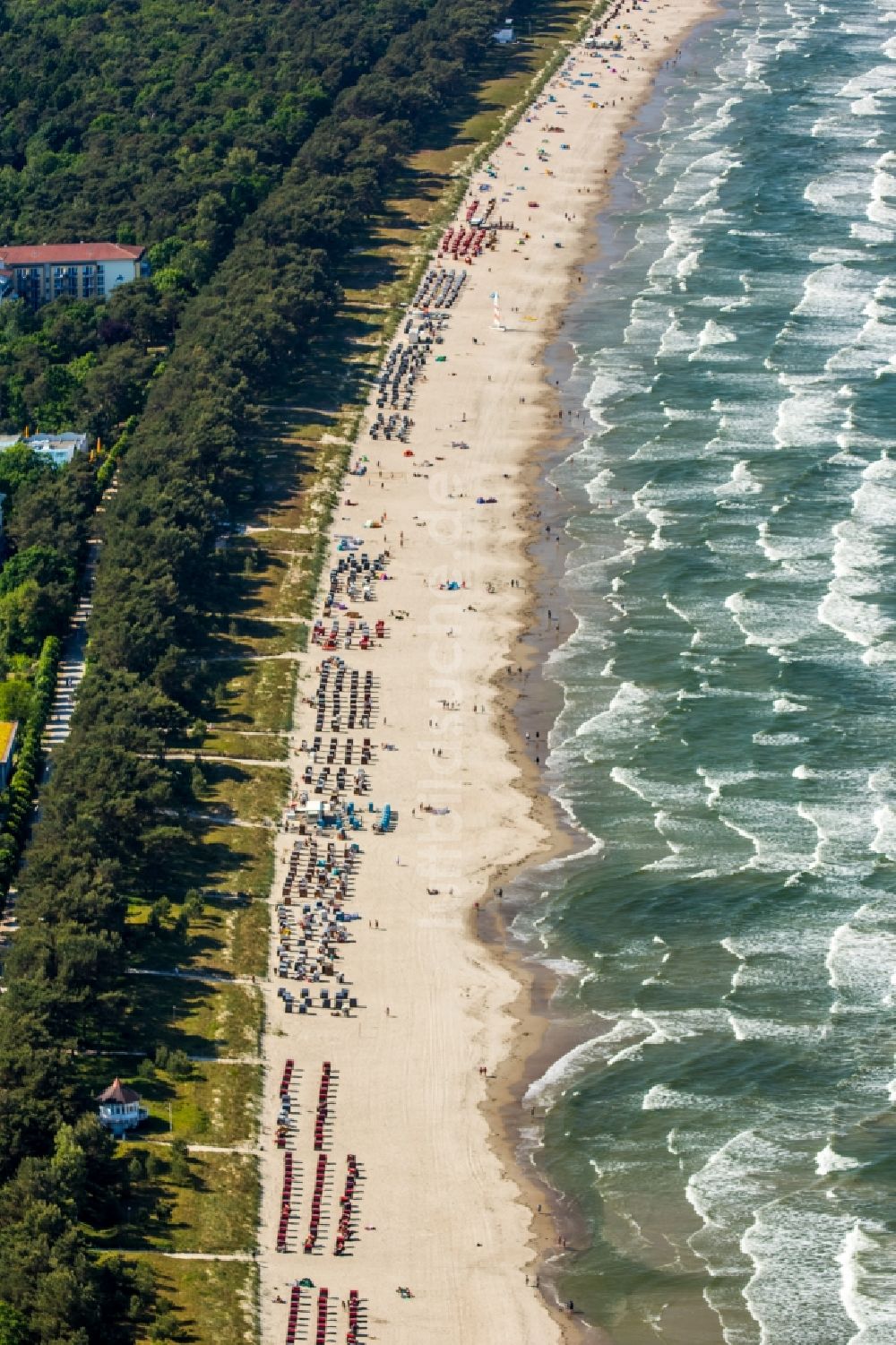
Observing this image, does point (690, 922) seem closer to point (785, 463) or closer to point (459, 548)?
point (459, 548)

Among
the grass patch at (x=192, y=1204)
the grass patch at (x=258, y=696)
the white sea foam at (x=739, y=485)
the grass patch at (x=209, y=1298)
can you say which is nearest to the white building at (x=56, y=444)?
the grass patch at (x=258, y=696)

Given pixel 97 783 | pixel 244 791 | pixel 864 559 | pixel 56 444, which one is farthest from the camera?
pixel 56 444

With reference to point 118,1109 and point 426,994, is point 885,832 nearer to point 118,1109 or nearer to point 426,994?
point 426,994

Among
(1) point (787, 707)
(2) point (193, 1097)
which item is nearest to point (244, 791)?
(2) point (193, 1097)

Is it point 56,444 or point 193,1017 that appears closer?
point 193,1017

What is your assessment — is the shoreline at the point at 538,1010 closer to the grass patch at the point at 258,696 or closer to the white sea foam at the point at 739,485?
the grass patch at the point at 258,696

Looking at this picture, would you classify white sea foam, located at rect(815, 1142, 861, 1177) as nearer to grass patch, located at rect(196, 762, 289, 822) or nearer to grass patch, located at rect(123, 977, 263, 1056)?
grass patch, located at rect(123, 977, 263, 1056)
